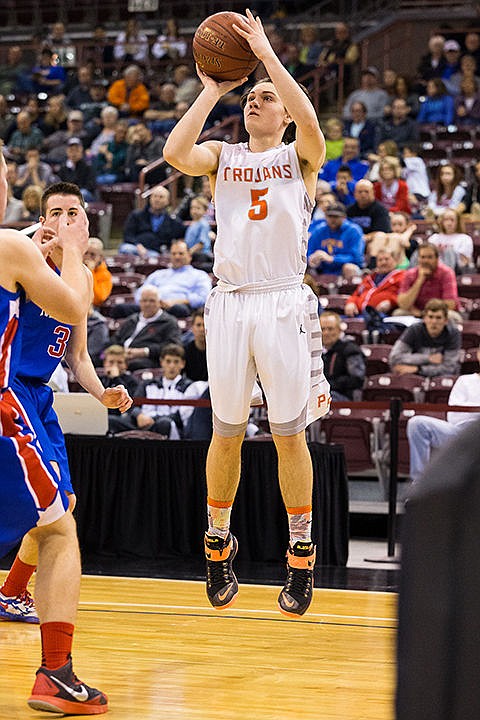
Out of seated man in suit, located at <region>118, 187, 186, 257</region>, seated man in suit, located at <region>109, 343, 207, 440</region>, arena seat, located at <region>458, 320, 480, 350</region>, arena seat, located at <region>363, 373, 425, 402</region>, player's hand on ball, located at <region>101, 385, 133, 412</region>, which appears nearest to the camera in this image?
player's hand on ball, located at <region>101, 385, 133, 412</region>

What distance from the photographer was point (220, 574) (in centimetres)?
507

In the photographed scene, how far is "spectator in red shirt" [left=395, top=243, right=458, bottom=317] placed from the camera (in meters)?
9.95

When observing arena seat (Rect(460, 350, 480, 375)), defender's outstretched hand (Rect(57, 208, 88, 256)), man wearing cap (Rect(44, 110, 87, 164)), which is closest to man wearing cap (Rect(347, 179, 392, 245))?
arena seat (Rect(460, 350, 480, 375))

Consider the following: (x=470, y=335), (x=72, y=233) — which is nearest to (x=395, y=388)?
(x=470, y=335)

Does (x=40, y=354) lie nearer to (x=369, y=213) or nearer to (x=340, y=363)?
(x=340, y=363)

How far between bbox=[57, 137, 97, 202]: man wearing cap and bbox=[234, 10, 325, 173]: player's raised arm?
11166 millimetres

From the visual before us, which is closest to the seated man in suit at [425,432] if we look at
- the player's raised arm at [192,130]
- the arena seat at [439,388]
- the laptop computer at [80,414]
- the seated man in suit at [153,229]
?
the arena seat at [439,388]

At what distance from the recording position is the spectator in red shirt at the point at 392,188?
41.9 ft

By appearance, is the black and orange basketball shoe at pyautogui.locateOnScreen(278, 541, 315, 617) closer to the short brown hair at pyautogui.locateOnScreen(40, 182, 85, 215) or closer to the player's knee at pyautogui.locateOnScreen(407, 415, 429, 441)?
the short brown hair at pyautogui.locateOnScreen(40, 182, 85, 215)

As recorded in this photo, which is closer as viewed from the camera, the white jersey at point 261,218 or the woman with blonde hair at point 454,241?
the white jersey at point 261,218

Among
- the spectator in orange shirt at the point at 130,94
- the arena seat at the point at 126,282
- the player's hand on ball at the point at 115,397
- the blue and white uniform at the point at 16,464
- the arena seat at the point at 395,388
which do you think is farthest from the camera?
the spectator in orange shirt at the point at 130,94

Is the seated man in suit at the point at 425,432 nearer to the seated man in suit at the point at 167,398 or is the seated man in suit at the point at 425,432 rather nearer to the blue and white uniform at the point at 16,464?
the seated man in suit at the point at 167,398

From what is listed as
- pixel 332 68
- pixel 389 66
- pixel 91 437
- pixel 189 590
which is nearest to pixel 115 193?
pixel 332 68

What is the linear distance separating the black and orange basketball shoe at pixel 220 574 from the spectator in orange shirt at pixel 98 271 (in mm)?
6373
